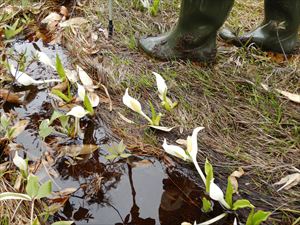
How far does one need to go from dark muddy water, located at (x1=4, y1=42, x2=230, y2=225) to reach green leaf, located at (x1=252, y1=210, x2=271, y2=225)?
15 cm

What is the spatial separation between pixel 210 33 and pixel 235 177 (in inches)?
30.3

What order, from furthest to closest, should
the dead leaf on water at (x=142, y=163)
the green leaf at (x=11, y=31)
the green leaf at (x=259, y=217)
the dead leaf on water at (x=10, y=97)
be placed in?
the green leaf at (x=11, y=31) < the dead leaf on water at (x=10, y=97) < the dead leaf on water at (x=142, y=163) < the green leaf at (x=259, y=217)

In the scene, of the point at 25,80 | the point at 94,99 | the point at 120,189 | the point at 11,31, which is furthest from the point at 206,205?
the point at 11,31

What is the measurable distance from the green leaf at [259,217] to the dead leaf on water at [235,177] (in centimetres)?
17

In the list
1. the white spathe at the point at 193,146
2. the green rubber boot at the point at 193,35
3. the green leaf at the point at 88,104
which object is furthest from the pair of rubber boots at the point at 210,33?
the white spathe at the point at 193,146

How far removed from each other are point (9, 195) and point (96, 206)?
28cm

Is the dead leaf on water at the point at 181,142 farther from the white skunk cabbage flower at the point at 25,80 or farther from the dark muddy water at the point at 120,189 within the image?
the white skunk cabbage flower at the point at 25,80

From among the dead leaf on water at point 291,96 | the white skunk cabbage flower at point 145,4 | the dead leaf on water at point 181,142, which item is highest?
the white skunk cabbage flower at point 145,4

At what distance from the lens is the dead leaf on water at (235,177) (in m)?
1.44

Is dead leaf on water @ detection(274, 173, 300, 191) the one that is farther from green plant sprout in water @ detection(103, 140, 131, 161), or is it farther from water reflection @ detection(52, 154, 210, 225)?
green plant sprout in water @ detection(103, 140, 131, 161)

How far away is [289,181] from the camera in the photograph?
58.1 inches

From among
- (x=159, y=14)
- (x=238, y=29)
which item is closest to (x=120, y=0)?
(x=159, y=14)

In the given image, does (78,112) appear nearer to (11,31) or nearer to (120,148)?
(120,148)

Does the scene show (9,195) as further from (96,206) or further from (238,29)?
(238,29)
